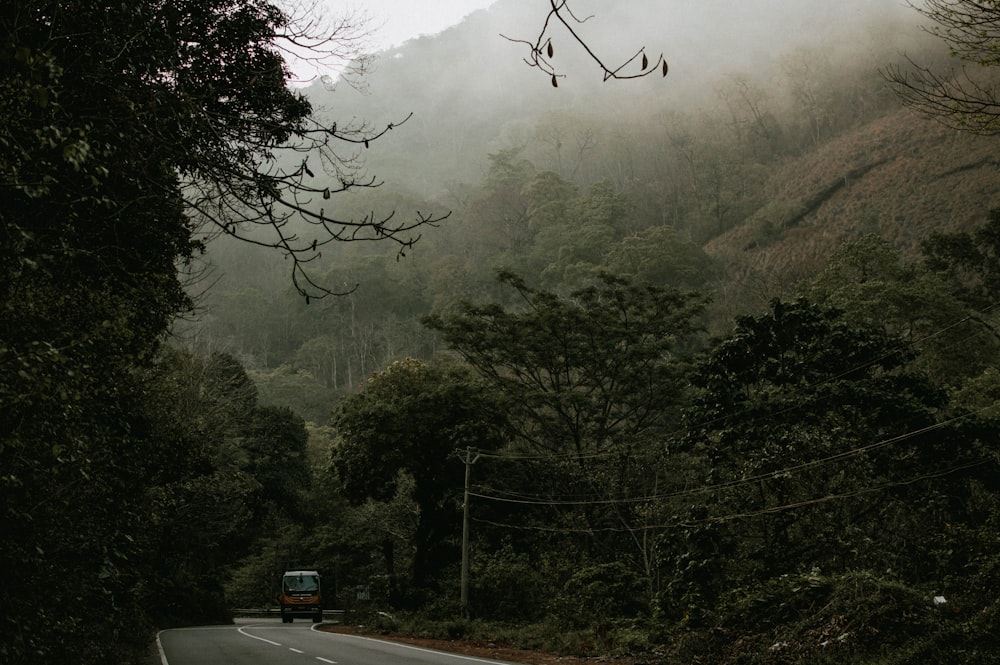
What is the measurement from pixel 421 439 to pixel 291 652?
37.6 feet

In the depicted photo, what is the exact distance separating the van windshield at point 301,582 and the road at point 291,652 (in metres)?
10.3

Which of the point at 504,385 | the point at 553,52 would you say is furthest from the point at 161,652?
the point at 553,52

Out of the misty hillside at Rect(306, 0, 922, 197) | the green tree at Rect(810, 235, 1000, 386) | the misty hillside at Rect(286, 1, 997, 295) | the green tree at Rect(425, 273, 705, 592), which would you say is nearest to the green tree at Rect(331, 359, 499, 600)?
the green tree at Rect(425, 273, 705, 592)

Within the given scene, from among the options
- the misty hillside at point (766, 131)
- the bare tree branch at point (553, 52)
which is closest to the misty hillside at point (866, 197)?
the misty hillside at point (766, 131)

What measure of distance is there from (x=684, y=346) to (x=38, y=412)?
115ft

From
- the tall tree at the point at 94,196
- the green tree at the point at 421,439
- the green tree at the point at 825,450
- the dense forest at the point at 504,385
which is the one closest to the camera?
the tall tree at the point at 94,196

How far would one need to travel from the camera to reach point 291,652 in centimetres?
1491

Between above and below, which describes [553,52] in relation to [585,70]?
below

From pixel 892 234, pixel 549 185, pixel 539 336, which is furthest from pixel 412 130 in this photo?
pixel 539 336

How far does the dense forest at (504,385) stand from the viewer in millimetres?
4969

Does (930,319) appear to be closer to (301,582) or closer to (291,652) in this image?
(291,652)

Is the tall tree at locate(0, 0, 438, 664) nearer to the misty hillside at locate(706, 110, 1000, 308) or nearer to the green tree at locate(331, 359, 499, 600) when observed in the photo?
the green tree at locate(331, 359, 499, 600)

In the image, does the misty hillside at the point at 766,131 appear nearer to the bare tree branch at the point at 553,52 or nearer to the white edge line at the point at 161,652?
the white edge line at the point at 161,652

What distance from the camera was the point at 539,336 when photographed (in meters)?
25.3
